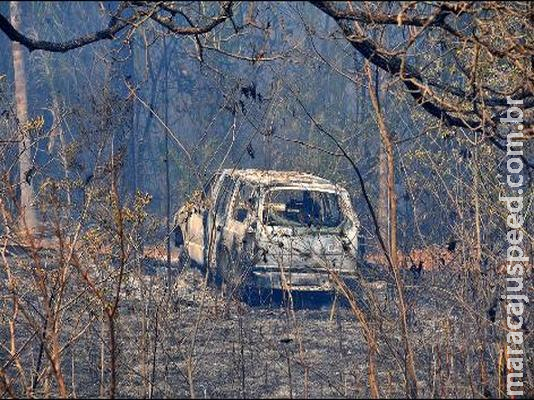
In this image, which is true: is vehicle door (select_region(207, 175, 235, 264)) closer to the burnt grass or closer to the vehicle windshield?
the vehicle windshield

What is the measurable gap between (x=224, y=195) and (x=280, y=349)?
3.85m

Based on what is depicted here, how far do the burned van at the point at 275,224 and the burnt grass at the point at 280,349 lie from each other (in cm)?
51

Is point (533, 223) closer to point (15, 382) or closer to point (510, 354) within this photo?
point (510, 354)

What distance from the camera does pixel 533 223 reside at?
29.0 feet

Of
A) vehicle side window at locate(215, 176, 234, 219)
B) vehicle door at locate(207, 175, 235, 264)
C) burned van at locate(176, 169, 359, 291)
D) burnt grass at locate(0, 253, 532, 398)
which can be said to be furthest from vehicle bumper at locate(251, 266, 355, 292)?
vehicle side window at locate(215, 176, 234, 219)

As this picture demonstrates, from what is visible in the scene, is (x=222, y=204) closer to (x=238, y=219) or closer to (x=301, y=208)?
(x=238, y=219)

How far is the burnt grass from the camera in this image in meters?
6.16

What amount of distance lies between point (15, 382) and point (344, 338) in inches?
137

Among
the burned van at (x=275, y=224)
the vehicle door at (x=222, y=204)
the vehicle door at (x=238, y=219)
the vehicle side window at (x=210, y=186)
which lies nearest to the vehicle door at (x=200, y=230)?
the vehicle side window at (x=210, y=186)

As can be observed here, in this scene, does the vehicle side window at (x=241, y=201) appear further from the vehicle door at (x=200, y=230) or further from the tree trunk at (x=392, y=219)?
the tree trunk at (x=392, y=219)

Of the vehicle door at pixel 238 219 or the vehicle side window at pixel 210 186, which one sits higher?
the vehicle side window at pixel 210 186

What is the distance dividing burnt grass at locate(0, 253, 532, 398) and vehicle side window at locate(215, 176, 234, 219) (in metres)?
1.76

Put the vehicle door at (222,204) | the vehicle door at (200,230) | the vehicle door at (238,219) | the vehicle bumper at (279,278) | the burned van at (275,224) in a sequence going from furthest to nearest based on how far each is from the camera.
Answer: the vehicle door at (200,230), the vehicle door at (222,204), the vehicle door at (238,219), the vehicle bumper at (279,278), the burned van at (275,224)

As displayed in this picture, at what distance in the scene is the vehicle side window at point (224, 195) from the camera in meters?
11.9
